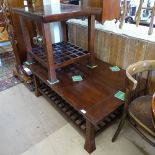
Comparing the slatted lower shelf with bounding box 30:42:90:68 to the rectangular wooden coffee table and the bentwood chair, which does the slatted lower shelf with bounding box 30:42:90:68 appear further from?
the bentwood chair

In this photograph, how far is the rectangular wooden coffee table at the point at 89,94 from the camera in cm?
117

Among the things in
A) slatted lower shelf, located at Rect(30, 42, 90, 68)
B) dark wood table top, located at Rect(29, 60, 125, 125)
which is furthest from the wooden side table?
dark wood table top, located at Rect(29, 60, 125, 125)

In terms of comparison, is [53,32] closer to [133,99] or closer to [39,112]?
[39,112]

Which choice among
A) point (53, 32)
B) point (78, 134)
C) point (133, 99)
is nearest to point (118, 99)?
point (133, 99)

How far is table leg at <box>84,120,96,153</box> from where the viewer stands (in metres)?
1.17

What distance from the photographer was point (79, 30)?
1.96 meters

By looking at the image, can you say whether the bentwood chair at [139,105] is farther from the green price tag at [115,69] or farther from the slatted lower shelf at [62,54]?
the slatted lower shelf at [62,54]

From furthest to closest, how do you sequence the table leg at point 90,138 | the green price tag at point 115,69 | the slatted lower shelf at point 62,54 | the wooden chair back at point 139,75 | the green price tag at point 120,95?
the green price tag at point 115,69
the slatted lower shelf at point 62,54
the green price tag at point 120,95
the table leg at point 90,138
the wooden chair back at point 139,75

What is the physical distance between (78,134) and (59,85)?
18.9 inches

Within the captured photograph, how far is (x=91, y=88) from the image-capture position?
1.41 meters

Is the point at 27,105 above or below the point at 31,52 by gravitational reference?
below

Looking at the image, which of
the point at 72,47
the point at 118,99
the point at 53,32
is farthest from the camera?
the point at 53,32

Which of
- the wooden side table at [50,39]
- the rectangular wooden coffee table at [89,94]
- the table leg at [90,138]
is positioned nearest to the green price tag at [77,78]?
the rectangular wooden coffee table at [89,94]

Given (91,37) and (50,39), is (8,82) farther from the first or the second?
(91,37)
